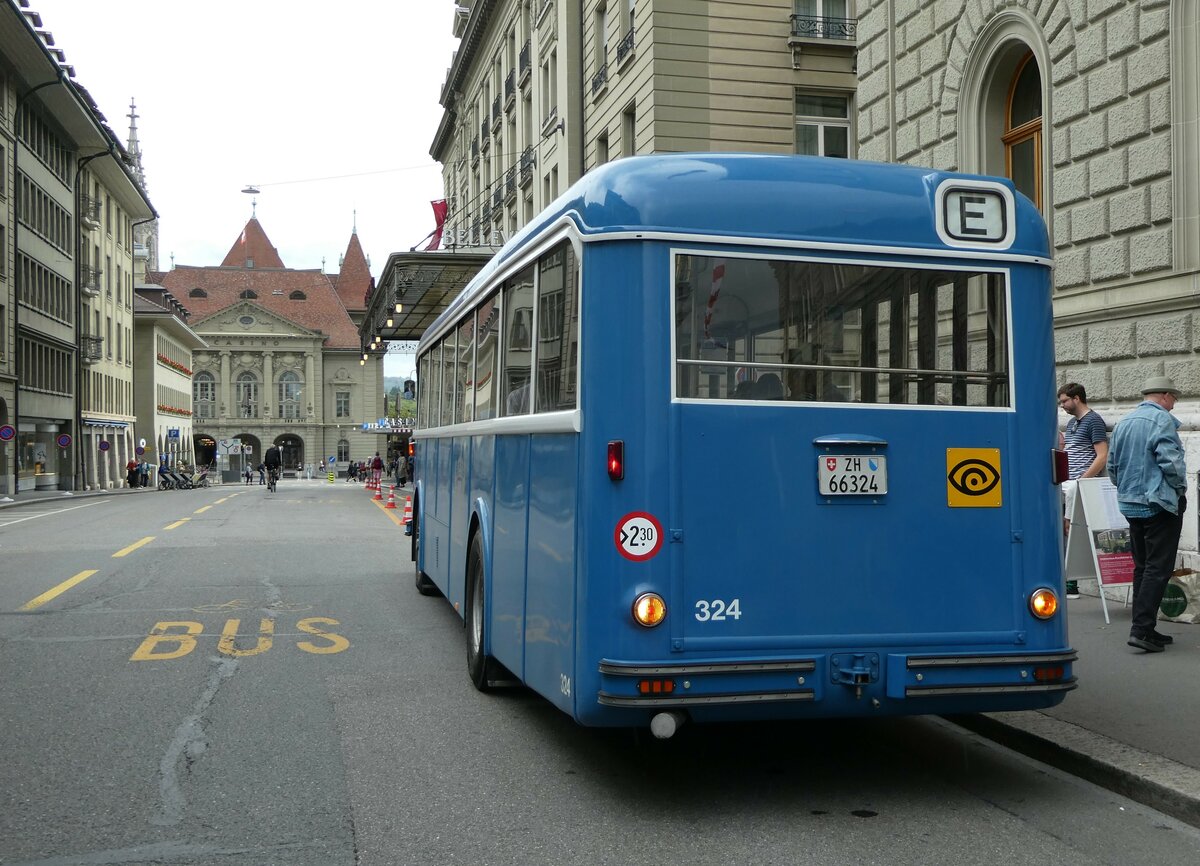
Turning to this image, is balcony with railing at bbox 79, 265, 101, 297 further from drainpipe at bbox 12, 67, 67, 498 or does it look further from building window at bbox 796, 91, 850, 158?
building window at bbox 796, 91, 850, 158

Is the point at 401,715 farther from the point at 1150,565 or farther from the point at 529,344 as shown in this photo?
the point at 1150,565

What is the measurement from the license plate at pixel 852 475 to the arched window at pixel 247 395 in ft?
406

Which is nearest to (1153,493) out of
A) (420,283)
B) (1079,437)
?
(1079,437)

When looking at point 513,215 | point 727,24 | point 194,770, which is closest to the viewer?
point 194,770

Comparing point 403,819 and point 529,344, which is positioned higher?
point 529,344

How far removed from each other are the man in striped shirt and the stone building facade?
0.39 meters

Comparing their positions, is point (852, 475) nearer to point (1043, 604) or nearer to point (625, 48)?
point (1043, 604)

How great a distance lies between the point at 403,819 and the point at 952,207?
3552 mm

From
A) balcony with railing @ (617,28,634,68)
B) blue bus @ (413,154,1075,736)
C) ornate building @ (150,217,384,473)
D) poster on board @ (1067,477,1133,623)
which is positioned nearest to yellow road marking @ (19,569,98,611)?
blue bus @ (413,154,1075,736)

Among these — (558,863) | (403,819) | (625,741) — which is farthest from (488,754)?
(558,863)

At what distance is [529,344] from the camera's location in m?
6.72

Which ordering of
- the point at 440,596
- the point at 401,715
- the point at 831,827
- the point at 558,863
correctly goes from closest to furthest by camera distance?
the point at 558,863 → the point at 831,827 → the point at 401,715 → the point at 440,596

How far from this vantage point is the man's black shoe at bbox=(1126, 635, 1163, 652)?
863cm

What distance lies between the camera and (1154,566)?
28.6 feet
